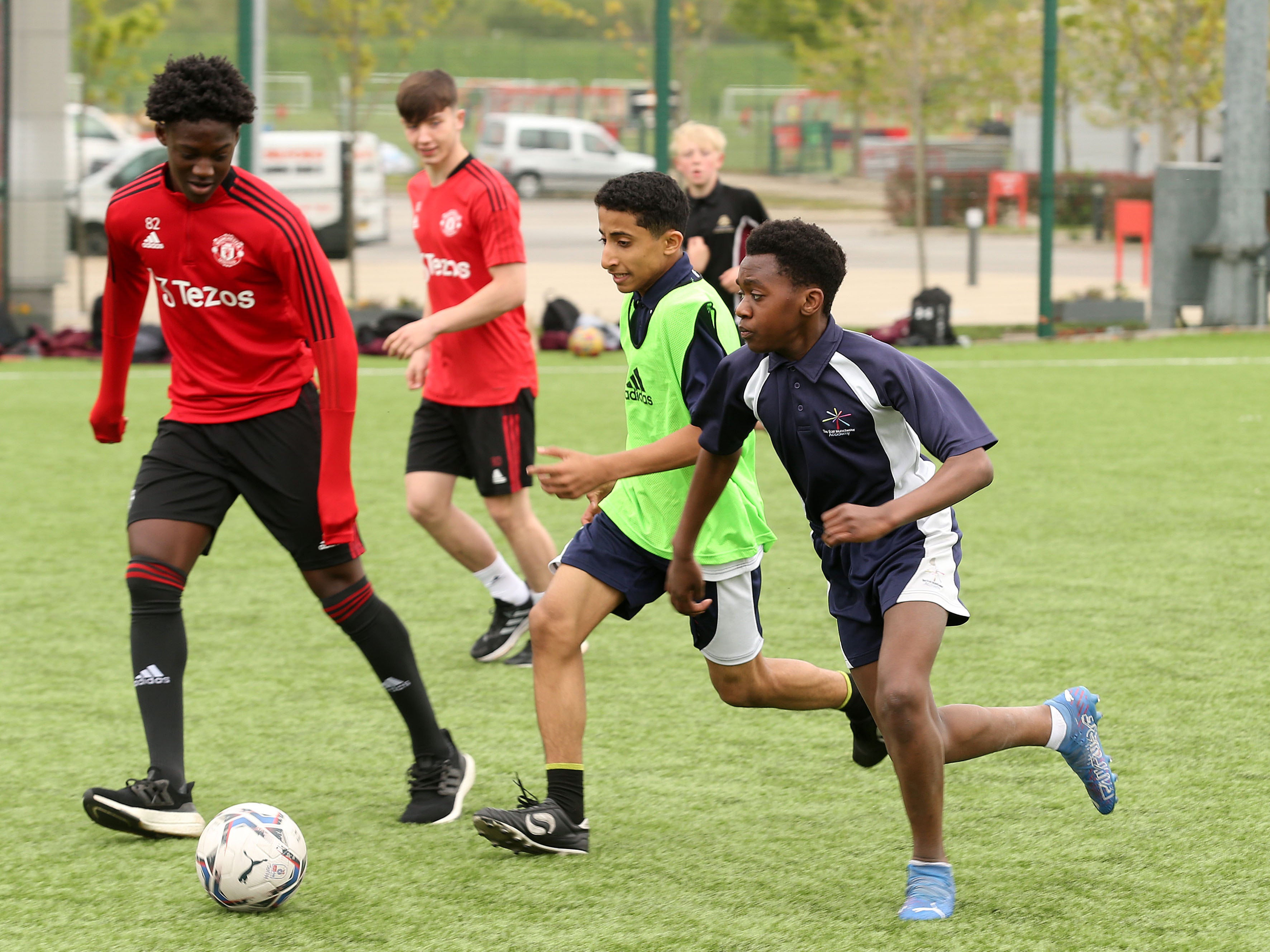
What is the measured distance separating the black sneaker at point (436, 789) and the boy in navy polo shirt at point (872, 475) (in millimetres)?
1023

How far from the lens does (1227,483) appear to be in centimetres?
938

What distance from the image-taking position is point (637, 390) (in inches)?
177

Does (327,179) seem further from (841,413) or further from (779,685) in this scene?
(841,413)

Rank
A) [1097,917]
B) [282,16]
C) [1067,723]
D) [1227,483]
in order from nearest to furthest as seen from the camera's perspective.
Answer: [1097,917]
[1067,723]
[1227,483]
[282,16]

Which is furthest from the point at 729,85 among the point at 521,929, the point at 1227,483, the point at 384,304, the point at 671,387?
the point at 521,929

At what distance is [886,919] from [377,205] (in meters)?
16.3

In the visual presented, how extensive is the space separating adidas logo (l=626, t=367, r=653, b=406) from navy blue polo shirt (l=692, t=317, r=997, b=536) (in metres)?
0.42

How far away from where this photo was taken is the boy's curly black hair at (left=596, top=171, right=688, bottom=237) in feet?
14.3

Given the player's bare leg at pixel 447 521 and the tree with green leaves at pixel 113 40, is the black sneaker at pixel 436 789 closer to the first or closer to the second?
the player's bare leg at pixel 447 521

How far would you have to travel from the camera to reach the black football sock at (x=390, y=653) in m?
4.59

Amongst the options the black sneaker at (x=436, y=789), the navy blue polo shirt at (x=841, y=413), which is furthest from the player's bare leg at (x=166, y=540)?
the navy blue polo shirt at (x=841, y=413)

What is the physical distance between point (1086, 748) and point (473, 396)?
2.93 m

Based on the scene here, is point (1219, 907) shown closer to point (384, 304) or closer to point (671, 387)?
point (671, 387)

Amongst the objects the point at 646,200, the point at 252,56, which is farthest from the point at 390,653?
the point at 252,56
